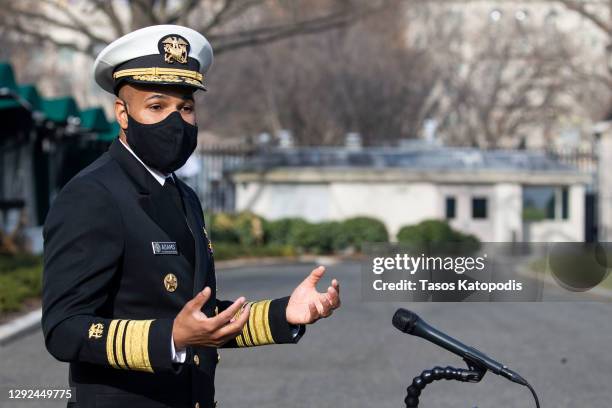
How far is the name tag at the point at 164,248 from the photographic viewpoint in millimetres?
2945

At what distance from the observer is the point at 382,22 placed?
171ft

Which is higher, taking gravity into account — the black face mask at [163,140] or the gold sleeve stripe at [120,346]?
the black face mask at [163,140]

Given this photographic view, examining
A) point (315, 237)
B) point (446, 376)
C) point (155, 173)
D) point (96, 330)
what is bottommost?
point (315, 237)

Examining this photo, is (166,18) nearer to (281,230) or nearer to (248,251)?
(248,251)

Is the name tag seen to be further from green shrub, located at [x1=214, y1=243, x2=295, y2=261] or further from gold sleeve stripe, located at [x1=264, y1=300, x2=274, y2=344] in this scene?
green shrub, located at [x1=214, y1=243, x2=295, y2=261]

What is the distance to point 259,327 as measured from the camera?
10.9 feet

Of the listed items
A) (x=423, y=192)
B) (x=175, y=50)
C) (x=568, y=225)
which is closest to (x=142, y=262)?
(x=175, y=50)

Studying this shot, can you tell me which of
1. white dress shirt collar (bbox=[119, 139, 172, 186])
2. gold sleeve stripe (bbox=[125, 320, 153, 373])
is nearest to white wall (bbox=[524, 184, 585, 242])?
white dress shirt collar (bbox=[119, 139, 172, 186])

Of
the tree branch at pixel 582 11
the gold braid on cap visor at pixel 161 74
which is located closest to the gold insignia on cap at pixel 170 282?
the gold braid on cap visor at pixel 161 74

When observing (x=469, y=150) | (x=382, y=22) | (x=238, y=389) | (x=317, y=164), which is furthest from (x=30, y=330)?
(x=382, y=22)

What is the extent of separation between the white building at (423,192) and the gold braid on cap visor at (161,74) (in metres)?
34.3

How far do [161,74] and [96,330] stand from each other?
0.76 m

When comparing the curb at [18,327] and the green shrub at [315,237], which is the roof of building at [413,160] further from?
the curb at [18,327]

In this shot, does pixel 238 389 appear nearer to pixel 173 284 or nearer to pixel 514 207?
pixel 173 284
